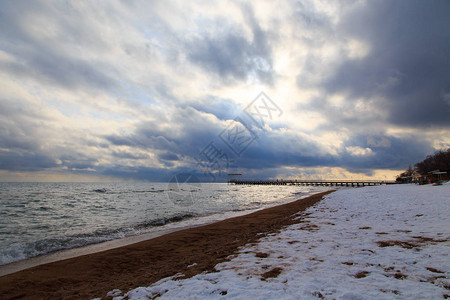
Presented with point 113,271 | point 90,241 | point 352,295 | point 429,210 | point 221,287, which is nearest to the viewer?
point 352,295

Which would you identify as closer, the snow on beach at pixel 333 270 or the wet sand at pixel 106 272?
the snow on beach at pixel 333 270

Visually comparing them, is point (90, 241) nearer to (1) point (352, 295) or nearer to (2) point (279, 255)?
(2) point (279, 255)

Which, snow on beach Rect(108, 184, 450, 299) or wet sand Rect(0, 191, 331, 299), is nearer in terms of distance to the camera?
snow on beach Rect(108, 184, 450, 299)

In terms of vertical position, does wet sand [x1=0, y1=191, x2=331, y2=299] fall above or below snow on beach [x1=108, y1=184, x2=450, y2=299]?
below

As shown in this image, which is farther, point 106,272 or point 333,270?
point 106,272

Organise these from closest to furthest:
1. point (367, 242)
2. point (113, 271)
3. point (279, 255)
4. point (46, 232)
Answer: point (279, 255)
point (367, 242)
point (113, 271)
point (46, 232)

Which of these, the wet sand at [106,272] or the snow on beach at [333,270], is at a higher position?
the snow on beach at [333,270]

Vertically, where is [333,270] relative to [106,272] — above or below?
above

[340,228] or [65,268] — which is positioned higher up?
[340,228]

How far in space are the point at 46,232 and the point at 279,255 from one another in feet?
55.3

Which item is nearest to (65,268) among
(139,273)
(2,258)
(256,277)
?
(139,273)

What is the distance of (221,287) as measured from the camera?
4746mm

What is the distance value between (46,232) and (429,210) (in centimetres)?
2411

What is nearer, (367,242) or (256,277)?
(256,277)
